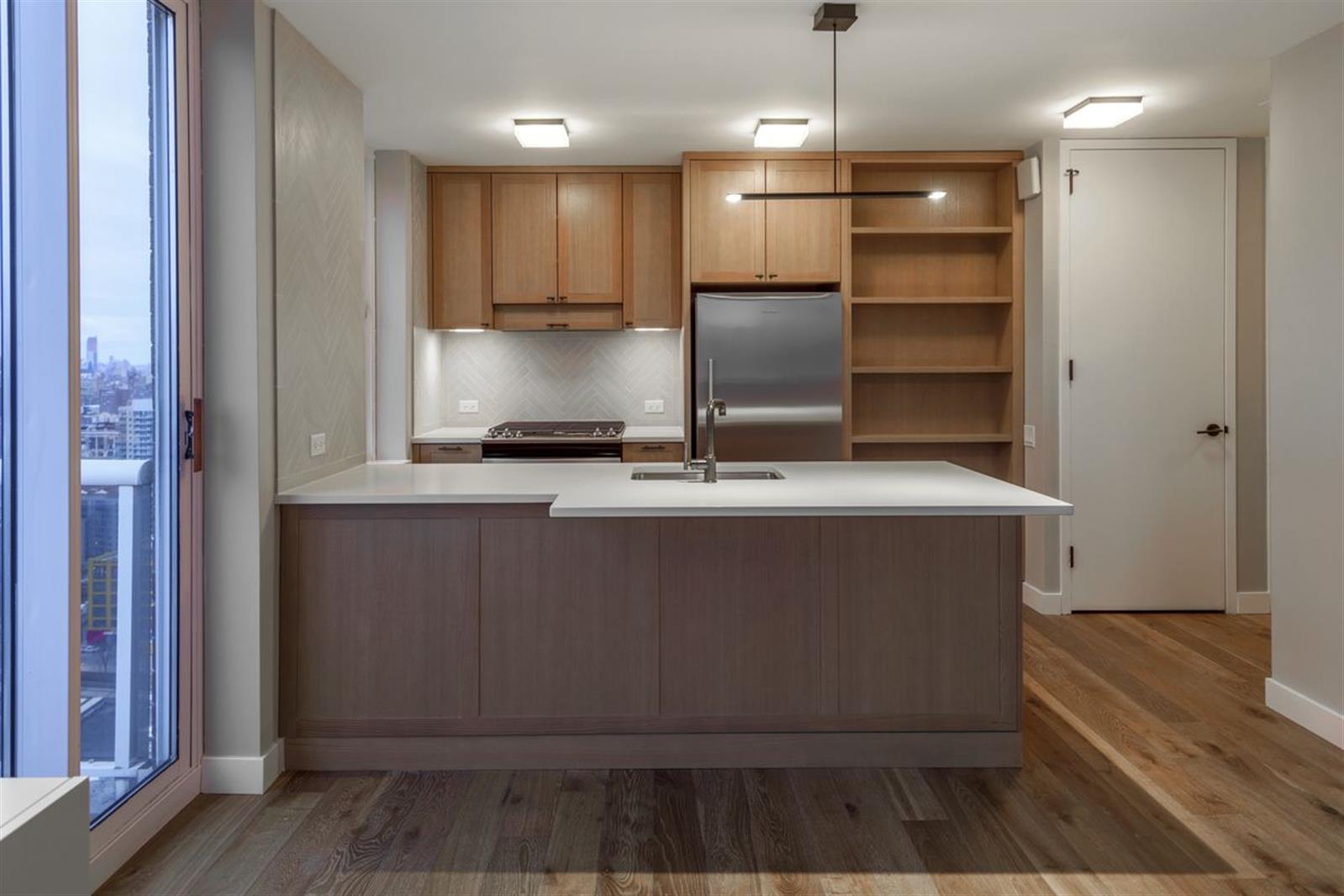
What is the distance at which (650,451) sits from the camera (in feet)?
17.2

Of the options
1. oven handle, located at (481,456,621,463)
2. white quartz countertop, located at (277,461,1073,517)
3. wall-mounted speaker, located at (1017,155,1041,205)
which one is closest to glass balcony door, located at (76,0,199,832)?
white quartz countertop, located at (277,461,1073,517)

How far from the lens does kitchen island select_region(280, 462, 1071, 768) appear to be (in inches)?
122

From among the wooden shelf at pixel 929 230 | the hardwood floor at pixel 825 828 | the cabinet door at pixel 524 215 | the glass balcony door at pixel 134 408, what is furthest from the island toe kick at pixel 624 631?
the cabinet door at pixel 524 215

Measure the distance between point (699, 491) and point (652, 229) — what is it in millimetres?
2808

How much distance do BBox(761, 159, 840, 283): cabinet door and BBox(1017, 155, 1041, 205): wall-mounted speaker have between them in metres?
0.91

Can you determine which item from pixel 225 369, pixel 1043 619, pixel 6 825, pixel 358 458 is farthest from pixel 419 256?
pixel 6 825

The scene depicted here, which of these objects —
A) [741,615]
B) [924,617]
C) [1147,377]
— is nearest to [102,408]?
[741,615]

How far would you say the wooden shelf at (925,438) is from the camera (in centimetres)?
533

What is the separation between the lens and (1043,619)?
5062 mm

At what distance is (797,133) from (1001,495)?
2385 mm

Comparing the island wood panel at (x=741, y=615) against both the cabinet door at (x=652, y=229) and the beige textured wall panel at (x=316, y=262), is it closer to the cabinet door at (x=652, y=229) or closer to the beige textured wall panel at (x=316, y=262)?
the beige textured wall panel at (x=316, y=262)

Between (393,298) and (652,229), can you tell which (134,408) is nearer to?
(393,298)

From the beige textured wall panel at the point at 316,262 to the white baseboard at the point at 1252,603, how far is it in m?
4.26

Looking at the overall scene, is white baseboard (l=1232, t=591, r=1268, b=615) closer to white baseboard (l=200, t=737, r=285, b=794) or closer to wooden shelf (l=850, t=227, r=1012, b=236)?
wooden shelf (l=850, t=227, r=1012, b=236)
